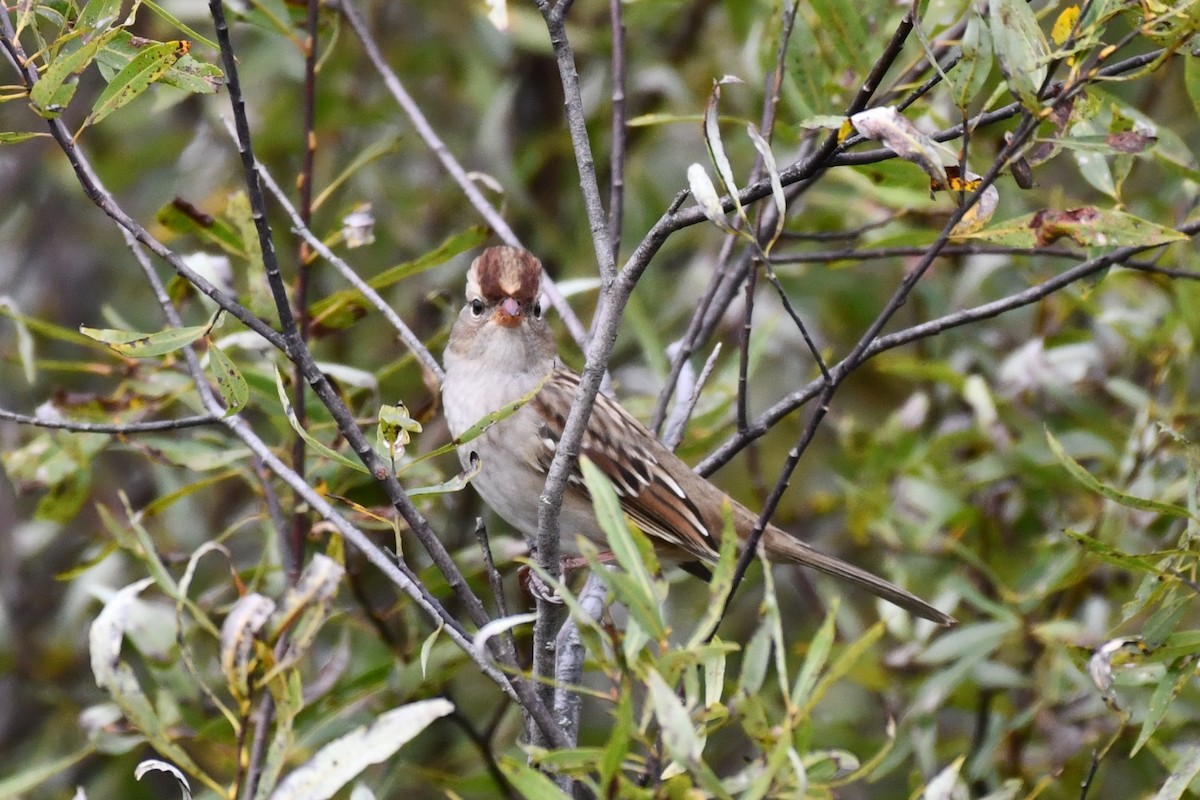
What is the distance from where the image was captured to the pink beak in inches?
118

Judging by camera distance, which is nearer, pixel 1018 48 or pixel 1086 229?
pixel 1018 48

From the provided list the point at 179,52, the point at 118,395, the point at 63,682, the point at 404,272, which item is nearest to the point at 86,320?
the point at 63,682

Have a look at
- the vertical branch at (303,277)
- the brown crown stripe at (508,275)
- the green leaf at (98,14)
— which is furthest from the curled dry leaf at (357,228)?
the green leaf at (98,14)

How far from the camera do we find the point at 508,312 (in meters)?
3.01

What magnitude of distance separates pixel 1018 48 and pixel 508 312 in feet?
5.24

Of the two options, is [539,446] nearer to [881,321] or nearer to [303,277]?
[303,277]

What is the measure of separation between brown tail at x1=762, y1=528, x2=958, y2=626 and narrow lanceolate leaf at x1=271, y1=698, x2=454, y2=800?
4.64ft

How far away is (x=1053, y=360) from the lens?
3.34 metres

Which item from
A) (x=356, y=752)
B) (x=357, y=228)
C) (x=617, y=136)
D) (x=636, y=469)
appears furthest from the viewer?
(x=636, y=469)

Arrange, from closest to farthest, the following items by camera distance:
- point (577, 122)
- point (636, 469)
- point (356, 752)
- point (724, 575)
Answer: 1. point (724, 575)
2. point (356, 752)
3. point (577, 122)
4. point (636, 469)

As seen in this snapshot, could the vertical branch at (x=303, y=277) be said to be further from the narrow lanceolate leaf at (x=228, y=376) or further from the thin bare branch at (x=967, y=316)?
the thin bare branch at (x=967, y=316)

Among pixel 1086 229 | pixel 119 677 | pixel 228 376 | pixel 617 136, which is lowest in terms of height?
pixel 119 677

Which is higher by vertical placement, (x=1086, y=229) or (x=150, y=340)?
(x=1086, y=229)

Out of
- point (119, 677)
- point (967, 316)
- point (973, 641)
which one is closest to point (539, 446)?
point (973, 641)
